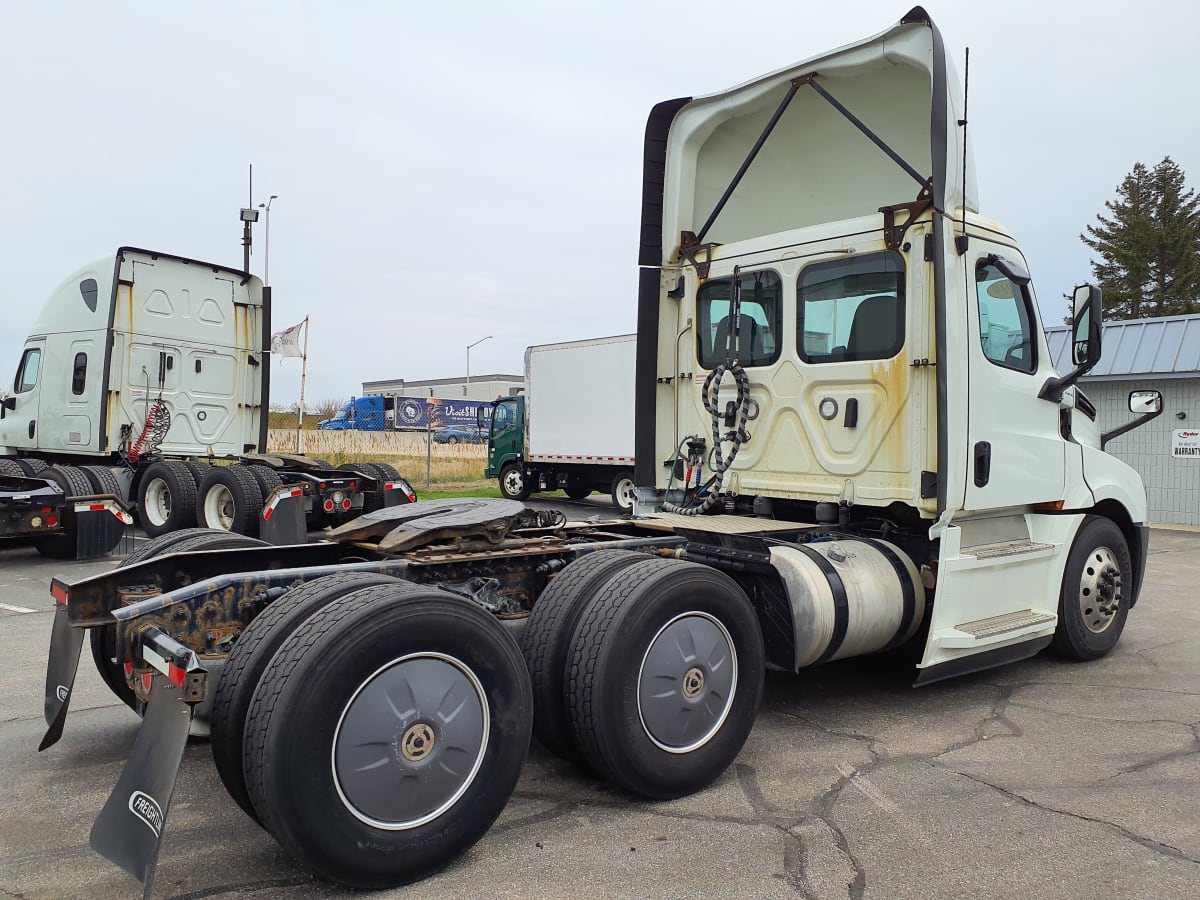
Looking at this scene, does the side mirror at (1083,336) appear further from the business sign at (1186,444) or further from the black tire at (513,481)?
the black tire at (513,481)

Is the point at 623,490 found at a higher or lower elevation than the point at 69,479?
lower

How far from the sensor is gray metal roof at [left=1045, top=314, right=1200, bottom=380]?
53.5 ft

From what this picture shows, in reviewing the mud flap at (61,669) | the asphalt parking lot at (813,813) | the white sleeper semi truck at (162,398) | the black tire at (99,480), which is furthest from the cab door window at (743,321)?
the black tire at (99,480)

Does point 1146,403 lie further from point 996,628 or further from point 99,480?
point 99,480

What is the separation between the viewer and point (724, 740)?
4.03 metres

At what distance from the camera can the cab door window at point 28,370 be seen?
13539 millimetres

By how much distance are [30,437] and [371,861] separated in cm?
1314

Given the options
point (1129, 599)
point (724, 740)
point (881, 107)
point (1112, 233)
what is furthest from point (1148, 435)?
point (1112, 233)

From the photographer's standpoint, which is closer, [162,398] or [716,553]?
[716,553]

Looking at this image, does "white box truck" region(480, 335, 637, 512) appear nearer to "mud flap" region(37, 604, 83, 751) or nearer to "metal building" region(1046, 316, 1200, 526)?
"metal building" region(1046, 316, 1200, 526)

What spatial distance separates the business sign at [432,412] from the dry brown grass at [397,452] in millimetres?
20876

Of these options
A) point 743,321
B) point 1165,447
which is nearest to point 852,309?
point 743,321

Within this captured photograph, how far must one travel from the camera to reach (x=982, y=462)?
5250 mm

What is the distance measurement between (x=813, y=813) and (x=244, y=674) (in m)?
2.25
